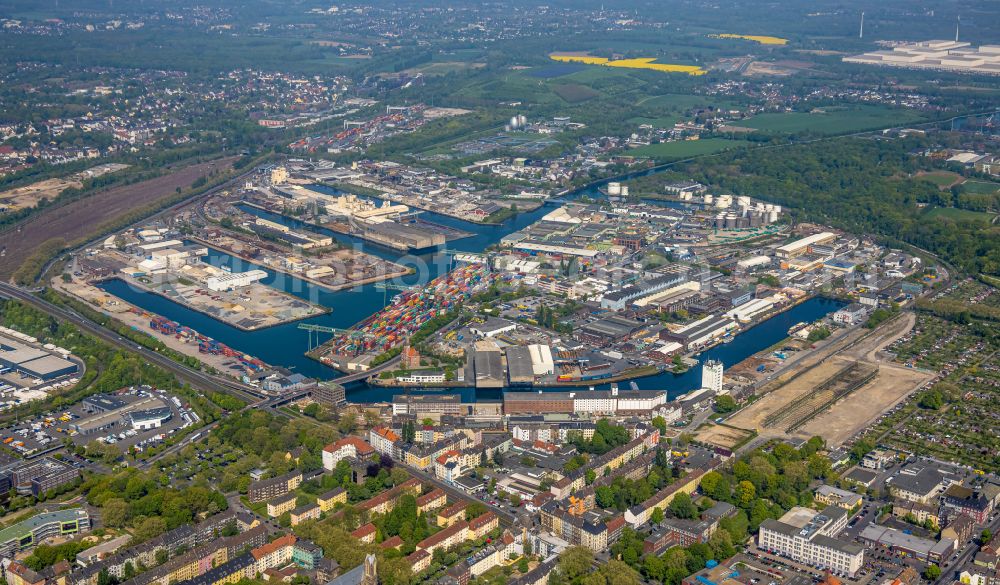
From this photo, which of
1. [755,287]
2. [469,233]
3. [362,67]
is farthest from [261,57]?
[755,287]

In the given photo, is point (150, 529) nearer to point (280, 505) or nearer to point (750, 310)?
point (280, 505)

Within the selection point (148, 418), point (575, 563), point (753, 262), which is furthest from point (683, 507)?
point (753, 262)

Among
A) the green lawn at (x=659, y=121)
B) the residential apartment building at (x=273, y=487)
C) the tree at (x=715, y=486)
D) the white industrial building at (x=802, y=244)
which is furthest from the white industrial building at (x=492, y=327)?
the green lawn at (x=659, y=121)

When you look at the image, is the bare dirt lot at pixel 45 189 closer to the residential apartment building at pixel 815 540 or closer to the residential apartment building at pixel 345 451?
the residential apartment building at pixel 345 451

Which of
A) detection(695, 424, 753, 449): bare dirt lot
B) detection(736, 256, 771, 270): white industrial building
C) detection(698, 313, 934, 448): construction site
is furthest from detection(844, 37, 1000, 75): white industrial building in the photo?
detection(695, 424, 753, 449): bare dirt lot

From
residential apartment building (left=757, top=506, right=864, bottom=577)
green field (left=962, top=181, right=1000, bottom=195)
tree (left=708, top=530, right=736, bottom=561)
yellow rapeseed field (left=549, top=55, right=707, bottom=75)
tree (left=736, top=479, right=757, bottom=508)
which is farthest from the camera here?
yellow rapeseed field (left=549, top=55, right=707, bottom=75)

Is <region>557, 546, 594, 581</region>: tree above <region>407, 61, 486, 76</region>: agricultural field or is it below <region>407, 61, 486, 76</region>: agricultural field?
below

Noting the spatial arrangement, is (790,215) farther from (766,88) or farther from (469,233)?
(766,88)

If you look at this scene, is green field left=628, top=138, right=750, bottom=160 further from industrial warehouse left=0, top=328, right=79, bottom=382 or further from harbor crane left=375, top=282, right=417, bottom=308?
industrial warehouse left=0, top=328, right=79, bottom=382
